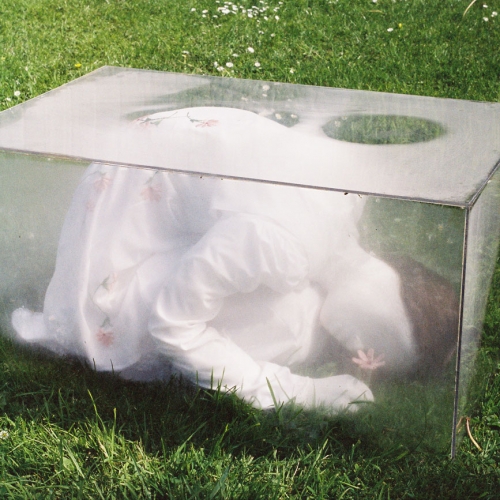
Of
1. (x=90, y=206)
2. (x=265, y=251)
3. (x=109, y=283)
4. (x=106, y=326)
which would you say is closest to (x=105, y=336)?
(x=106, y=326)

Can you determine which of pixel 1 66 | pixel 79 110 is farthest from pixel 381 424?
pixel 1 66

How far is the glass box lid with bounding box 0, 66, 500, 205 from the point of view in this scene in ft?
5.18

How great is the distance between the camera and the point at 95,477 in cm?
168

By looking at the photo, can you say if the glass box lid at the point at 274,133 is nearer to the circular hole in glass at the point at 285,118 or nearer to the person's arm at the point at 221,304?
the circular hole in glass at the point at 285,118

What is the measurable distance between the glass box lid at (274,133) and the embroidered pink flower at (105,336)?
1.45ft

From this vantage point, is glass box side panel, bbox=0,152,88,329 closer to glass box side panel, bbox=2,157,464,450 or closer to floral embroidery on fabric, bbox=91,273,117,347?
glass box side panel, bbox=2,157,464,450

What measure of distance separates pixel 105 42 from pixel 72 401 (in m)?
2.99

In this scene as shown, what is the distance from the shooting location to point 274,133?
6.04 feet

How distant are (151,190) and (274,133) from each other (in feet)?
1.21

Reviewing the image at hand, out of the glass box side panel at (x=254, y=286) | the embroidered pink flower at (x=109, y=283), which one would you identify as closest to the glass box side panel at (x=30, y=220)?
the glass box side panel at (x=254, y=286)

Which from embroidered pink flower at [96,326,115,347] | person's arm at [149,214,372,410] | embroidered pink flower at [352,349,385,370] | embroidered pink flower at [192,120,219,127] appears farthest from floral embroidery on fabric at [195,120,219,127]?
embroidered pink flower at [352,349,385,370]

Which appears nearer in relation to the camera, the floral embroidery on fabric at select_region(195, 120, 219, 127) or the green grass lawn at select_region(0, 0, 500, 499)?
the green grass lawn at select_region(0, 0, 500, 499)

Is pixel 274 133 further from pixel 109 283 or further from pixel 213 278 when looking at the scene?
pixel 109 283

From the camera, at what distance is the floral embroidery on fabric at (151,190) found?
5.45ft
